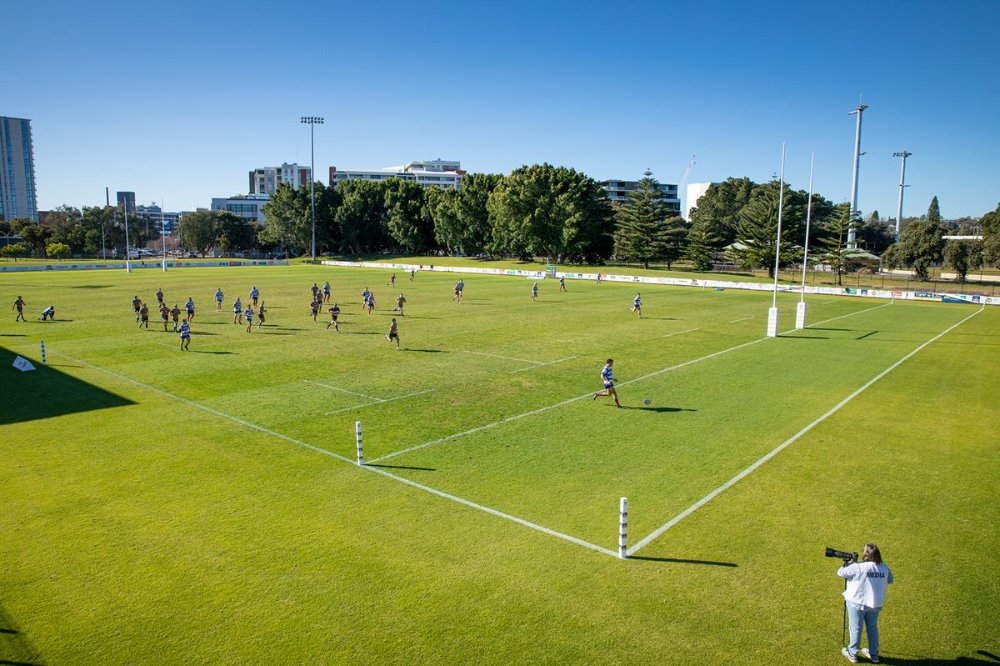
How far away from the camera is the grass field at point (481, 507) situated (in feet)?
28.7

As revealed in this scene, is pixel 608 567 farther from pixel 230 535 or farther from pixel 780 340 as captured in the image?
pixel 780 340

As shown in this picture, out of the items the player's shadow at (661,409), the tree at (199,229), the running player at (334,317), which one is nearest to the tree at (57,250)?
the tree at (199,229)

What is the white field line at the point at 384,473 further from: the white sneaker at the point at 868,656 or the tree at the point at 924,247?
the tree at the point at 924,247

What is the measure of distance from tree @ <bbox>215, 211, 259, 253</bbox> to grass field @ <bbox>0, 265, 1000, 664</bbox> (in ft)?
394

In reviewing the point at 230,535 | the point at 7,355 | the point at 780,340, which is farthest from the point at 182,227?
the point at 230,535

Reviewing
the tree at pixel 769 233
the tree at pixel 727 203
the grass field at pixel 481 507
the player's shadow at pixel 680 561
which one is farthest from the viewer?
the tree at pixel 727 203

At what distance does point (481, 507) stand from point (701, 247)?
269 feet

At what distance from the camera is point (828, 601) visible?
31.3 ft

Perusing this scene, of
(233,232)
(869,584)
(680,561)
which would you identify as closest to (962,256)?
(680,561)

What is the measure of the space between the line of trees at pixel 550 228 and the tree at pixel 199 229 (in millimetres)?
217

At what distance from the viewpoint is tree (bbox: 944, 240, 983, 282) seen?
80.1 metres

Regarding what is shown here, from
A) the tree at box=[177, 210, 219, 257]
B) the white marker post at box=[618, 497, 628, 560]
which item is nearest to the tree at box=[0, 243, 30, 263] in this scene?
the tree at box=[177, 210, 219, 257]

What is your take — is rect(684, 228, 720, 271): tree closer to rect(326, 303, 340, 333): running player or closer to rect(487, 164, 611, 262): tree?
rect(487, 164, 611, 262): tree

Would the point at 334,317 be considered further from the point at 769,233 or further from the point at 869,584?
the point at 769,233
